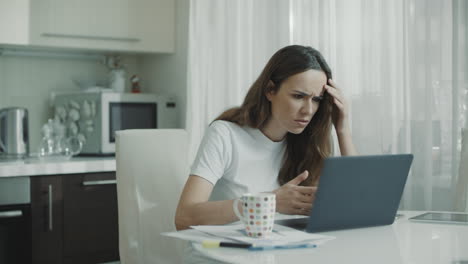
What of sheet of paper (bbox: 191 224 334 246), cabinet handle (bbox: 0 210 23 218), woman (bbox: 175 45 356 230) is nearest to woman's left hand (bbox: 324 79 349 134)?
woman (bbox: 175 45 356 230)

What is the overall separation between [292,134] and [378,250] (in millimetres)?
850

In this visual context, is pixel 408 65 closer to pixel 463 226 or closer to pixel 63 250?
pixel 463 226

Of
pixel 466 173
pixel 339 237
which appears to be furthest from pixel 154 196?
pixel 466 173

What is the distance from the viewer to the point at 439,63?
2094 mm

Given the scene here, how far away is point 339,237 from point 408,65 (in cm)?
107

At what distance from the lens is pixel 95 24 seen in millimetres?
3404

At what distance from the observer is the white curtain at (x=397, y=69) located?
208 cm

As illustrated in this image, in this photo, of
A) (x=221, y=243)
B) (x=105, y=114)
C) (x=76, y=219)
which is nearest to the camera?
(x=221, y=243)

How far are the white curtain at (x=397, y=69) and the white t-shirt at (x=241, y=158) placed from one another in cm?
54

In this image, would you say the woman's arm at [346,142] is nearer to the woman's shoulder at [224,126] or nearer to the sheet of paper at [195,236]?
the woman's shoulder at [224,126]

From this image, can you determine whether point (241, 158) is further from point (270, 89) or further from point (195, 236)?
point (195, 236)

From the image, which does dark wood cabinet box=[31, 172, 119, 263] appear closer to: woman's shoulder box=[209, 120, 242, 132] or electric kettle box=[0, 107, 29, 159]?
electric kettle box=[0, 107, 29, 159]

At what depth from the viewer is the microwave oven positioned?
3328 mm

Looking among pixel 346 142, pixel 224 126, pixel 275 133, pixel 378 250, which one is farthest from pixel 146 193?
pixel 378 250
